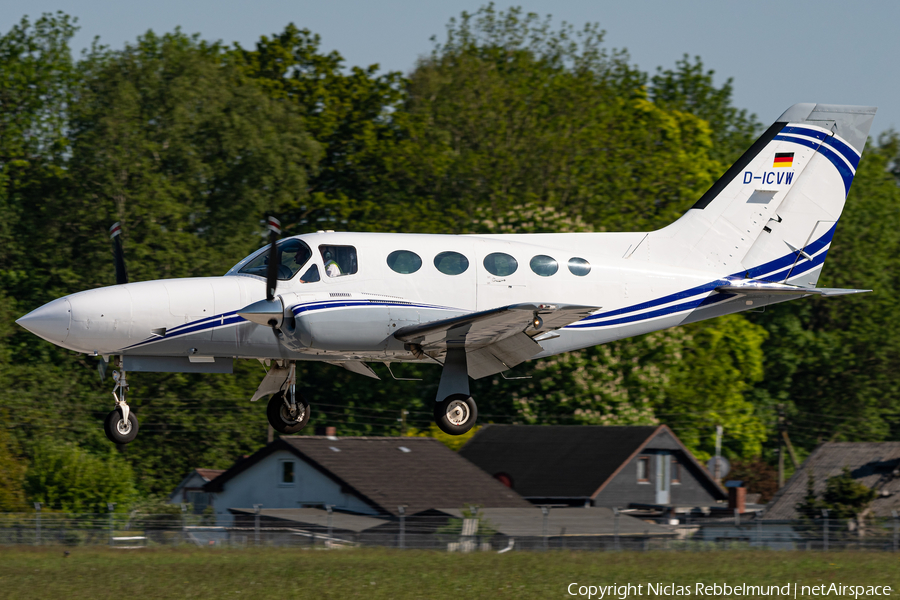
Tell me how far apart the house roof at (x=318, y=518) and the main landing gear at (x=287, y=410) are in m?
18.2

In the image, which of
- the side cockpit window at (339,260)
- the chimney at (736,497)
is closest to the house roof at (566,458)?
the chimney at (736,497)

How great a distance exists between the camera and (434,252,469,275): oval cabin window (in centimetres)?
1692

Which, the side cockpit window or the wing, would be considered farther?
the side cockpit window

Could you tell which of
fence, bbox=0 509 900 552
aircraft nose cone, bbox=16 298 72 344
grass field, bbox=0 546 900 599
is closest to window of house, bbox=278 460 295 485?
fence, bbox=0 509 900 552

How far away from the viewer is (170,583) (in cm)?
2398

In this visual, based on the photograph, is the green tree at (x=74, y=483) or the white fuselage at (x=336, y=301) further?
the green tree at (x=74, y=483)

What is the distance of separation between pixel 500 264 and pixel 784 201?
20.1 ft

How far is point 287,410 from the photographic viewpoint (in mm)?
17875

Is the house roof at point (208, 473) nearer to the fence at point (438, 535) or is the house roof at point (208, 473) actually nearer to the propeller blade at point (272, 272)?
the fence at point (438, 535)

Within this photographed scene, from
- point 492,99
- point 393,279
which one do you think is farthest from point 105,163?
point 393,279

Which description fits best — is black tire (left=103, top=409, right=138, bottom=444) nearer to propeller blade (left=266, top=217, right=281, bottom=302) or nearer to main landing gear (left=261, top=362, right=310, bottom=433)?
main landing gear (left=261, top=362, right=310, bottom=433)

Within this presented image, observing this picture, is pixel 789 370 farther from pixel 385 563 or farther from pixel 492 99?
pixel 385 563

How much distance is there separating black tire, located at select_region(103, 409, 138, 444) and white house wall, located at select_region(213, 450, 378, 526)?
79.1 feet

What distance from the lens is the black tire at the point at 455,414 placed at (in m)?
16.8
